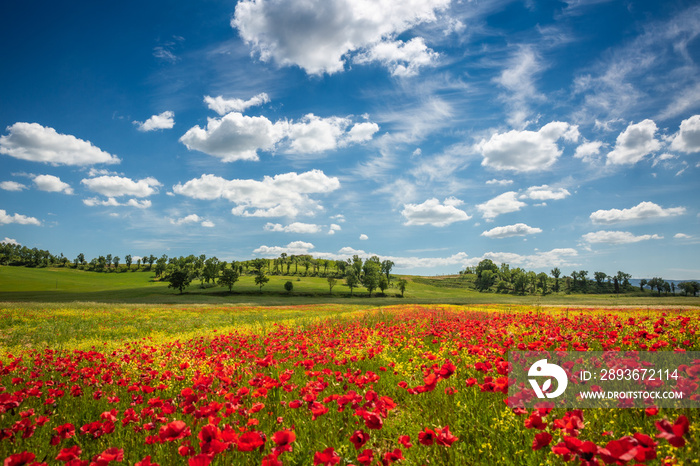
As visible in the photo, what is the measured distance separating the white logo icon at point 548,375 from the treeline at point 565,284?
155445 millimetres

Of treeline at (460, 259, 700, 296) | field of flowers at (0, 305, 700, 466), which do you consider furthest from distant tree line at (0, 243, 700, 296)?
field of flowers at (0, 305, 700, 466)

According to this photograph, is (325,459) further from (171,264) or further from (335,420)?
(171,264)

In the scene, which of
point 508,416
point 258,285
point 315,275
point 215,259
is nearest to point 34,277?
point 215,259

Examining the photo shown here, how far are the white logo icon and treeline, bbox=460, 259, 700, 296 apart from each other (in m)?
155

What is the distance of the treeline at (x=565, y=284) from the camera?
142375 mm

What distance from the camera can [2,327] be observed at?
17.5 meters

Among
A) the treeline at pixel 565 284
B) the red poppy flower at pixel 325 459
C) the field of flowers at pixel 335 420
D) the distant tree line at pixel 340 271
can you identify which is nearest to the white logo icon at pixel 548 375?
the field of flowers at pixel 335 420

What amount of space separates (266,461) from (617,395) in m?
4.74

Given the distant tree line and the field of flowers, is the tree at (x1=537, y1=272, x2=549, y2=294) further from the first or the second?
the field of flowers

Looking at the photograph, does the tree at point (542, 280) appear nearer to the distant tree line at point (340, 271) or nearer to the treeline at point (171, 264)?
the distant tree line at point (340, 271)

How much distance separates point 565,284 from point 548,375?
646 ft

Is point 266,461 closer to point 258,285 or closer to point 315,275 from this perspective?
point 258,285

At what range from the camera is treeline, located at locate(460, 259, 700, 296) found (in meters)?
142

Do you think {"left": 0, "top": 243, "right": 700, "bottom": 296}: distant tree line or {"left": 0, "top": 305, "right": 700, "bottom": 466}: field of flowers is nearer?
{"left": 0, "top": 305, "right": 700, "bottom": 466}: field of flowers
